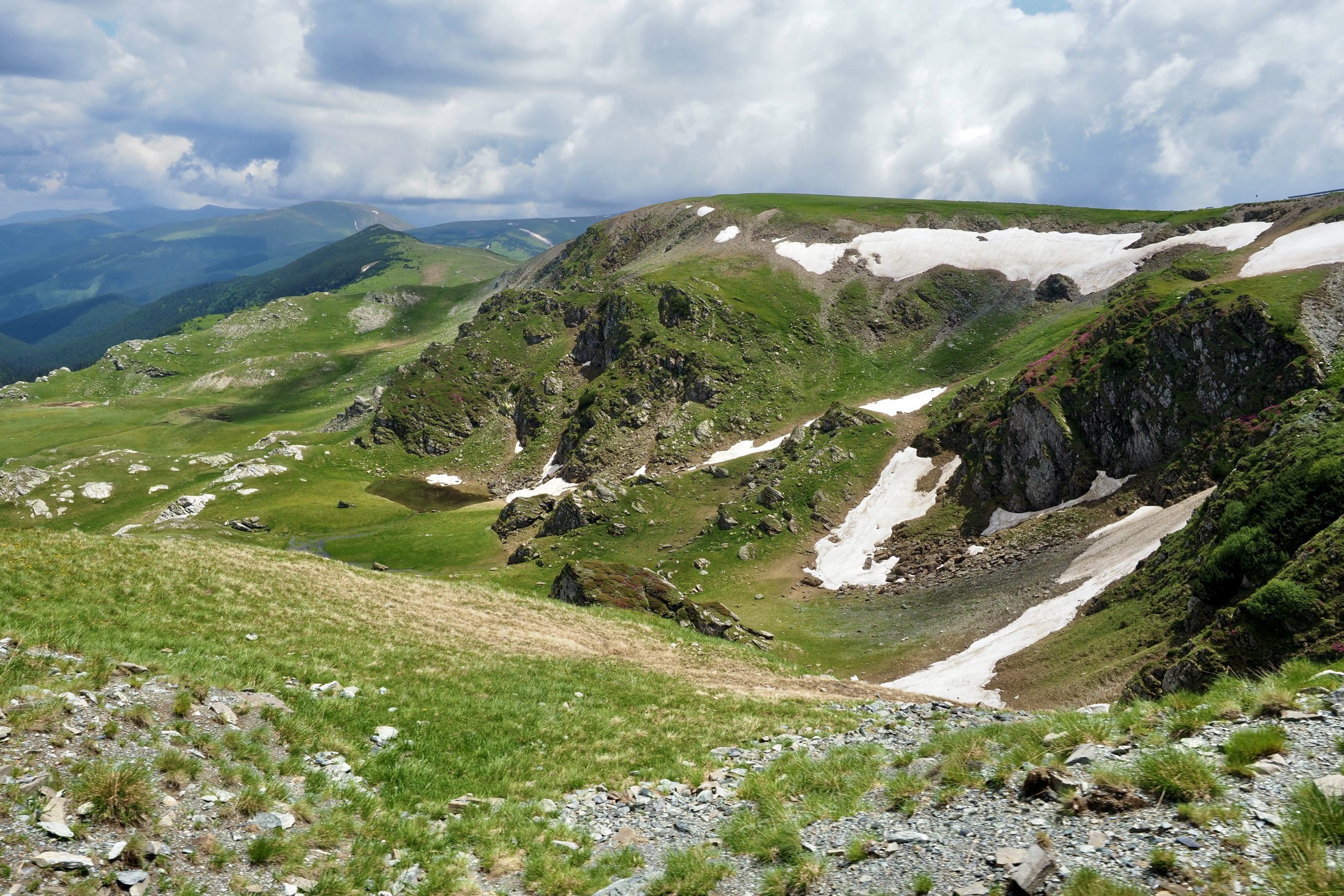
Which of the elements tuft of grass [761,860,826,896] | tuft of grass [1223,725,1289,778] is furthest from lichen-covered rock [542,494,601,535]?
tuft of grass [1223,725,1289,778]

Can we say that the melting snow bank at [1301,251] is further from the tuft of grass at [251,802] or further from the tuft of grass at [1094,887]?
the tuft of grass at [251,802]


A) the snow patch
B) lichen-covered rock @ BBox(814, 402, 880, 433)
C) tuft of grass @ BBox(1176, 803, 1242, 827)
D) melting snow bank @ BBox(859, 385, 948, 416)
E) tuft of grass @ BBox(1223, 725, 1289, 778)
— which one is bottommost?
the snow patch

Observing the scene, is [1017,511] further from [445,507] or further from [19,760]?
[445,507]

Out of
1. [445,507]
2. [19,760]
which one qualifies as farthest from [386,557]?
[19,760]

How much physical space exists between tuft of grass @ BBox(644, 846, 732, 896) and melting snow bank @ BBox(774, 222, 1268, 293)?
14533cm

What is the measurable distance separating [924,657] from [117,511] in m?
144

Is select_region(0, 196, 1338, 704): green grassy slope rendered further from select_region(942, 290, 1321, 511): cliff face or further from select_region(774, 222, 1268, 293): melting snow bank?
select_region(774, 222, 1268, 293): melting snow bank

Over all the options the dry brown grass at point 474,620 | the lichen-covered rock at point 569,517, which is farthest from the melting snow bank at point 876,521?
the dry brown grass at point 474,620

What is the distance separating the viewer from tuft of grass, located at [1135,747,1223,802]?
9.04 meters

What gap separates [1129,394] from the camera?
2714 inches

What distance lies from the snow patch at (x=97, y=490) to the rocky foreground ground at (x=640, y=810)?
152771 mm

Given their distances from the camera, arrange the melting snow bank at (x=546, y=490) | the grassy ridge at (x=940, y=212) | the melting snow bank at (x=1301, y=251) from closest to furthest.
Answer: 1. the melting snow bank at (x=1301, y=251)
2. the melting snow bank at (x=546, y=490)
3. the grassy ridge at (x=940, y=212)

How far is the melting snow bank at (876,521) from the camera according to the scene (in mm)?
72812

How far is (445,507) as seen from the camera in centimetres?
12281
